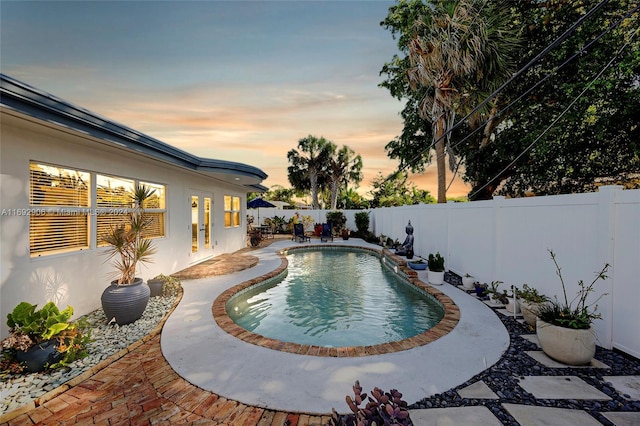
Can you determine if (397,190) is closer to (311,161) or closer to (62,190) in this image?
(311,161)

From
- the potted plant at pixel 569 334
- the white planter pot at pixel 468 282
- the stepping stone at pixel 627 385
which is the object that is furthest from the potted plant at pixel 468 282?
the stepping stone at pixel 627 385

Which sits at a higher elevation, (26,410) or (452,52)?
(452,52)

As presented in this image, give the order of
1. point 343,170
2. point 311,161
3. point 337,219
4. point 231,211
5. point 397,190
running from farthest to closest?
point 397,190 < point 343,170 < point 311,161 < point 337,219 < point 231,211

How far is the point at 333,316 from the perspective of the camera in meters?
5.10

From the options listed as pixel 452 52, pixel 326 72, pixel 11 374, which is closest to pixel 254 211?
pixel 326 72

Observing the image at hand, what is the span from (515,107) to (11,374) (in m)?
16.1

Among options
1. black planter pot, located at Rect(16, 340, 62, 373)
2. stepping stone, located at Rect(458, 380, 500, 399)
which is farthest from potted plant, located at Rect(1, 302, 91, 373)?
stepping stone, located at Rect(458, 380, 500, 399)

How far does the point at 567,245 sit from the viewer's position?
3.84 metres

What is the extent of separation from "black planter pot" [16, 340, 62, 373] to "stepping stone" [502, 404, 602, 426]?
4.66 meters

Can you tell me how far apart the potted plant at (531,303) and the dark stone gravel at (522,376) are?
56cm

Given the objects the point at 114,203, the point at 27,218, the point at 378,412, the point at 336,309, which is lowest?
the point at 336,309

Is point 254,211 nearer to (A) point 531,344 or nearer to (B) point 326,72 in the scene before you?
(B) point 326,72

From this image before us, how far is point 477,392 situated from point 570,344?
1398mm

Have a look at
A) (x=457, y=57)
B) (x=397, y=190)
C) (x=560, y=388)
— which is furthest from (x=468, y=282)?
(x=397, y=190)
